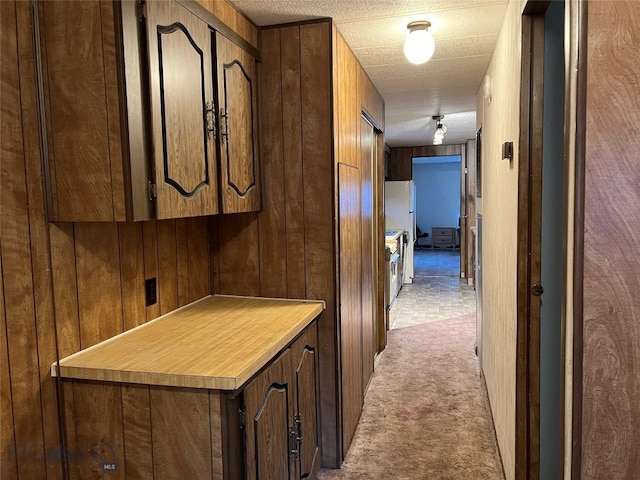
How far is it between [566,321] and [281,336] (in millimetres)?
1014

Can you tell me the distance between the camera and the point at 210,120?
185 cm

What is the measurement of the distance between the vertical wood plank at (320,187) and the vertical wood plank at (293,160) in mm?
26

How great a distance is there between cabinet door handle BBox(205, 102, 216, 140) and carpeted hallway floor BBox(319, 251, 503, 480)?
5.88 ft

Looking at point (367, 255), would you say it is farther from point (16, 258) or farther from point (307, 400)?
point (16, 258)

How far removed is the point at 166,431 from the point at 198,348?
30cm

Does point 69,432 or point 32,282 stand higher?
point 32,282

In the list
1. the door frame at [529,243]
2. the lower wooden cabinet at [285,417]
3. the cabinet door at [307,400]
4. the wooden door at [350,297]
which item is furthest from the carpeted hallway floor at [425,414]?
the door frame at [529,243]

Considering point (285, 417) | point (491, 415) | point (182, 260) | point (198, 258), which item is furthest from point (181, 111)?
point (491, 415)

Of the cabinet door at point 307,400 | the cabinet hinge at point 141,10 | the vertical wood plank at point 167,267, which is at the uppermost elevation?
the cabinet hinge at point 141,10

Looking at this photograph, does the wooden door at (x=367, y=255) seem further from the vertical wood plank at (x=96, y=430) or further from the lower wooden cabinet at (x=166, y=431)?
the vertical wood plank at (x=96, y=430)

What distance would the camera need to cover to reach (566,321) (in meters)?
1.15

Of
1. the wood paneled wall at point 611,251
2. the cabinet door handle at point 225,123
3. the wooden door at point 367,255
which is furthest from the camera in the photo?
the wooden door at point 367,255

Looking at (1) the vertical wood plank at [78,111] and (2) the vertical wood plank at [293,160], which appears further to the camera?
(2) the vertical wood plank at [293,160]

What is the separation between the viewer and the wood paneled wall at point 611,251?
1.02 metres
